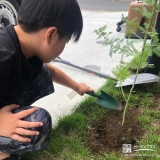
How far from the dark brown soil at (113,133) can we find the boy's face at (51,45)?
522 mm

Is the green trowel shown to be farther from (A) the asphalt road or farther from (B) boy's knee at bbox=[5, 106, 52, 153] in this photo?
(A) the asphalt road

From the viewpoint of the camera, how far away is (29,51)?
1.06m

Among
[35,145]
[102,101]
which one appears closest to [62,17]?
[35,145]

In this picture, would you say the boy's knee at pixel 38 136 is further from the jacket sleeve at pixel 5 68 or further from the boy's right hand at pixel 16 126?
the jacket sleeve at pixel 5 68

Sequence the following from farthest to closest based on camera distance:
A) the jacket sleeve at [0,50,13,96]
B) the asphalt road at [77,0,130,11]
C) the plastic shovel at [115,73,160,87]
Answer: the asphalt road at [77,0,130,11], the plastic shovel at [115,73,160,87], the jacket sleeve at [0,50,13,96]

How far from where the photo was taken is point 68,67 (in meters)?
2.13

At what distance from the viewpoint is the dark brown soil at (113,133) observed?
1243 mm

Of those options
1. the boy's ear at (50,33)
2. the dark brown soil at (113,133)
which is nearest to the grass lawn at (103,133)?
the dark brown soil at (113,133)

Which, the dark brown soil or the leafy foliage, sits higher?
the leafy foliage

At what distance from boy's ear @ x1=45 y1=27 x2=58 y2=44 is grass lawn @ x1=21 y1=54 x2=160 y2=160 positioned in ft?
1.88

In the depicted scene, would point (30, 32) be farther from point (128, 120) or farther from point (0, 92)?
point (128, 120)

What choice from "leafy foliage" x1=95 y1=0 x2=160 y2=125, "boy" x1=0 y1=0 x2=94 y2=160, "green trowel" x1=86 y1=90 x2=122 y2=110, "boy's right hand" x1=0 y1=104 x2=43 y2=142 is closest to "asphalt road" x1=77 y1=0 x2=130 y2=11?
"green trowel" x1=86 y1=90 x2=122 y2=110

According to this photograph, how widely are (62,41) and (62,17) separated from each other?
99 mm

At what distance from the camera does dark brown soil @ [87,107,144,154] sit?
1.24 metres
